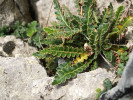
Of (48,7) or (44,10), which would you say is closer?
(48,7)

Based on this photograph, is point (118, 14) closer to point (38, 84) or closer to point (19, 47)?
point (38, 84)

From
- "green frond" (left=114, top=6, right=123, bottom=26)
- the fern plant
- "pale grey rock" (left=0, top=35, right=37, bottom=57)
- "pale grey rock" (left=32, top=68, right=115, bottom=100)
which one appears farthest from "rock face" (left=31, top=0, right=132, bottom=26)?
"pale grey rock" (left=32, top=68, right=115, bottom=100)

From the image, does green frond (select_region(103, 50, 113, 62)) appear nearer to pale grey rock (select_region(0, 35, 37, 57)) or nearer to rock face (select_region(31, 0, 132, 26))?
rock face (select_region(31, 0, 132, 26))

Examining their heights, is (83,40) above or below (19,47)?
below

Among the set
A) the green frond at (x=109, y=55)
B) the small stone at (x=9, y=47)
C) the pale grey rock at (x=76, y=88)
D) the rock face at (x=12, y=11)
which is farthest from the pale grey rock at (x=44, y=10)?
the pale grey rock at (x=76, y=88)

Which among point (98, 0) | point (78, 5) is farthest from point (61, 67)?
point (98, 0)

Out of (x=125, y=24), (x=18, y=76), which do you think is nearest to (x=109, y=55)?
(x=125, y=24)

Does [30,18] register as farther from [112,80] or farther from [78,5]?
[112,80]
